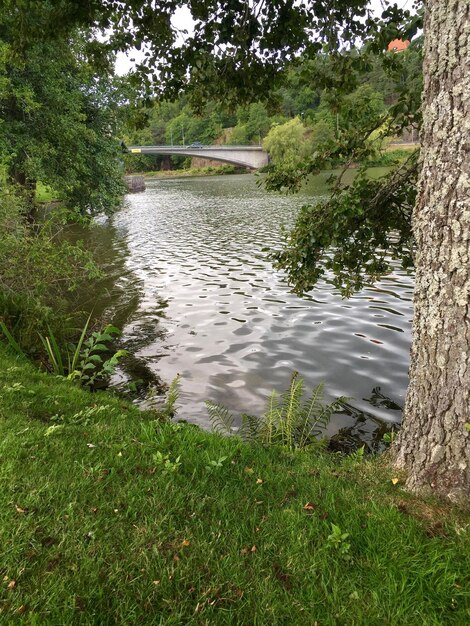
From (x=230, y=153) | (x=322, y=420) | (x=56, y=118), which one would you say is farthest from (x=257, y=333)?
(x=230, y=153)

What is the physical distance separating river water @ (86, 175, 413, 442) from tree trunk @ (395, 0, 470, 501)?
3154 mm

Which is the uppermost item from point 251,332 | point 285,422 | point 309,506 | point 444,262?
point 444,262

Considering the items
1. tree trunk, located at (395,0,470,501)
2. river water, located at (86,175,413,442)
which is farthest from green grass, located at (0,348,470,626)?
river water, located at (86,175,413,442)

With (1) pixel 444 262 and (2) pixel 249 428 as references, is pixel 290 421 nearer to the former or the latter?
(2) pixel 249 428

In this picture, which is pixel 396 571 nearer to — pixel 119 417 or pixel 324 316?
pixel 119 417

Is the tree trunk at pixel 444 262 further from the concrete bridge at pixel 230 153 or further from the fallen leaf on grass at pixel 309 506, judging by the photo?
the concrete bridge at pixel 230 153

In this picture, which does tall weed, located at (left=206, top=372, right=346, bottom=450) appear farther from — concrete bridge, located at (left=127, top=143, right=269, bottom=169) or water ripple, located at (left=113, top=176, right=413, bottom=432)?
concrete bridge, located at (left=127, top=143, right=269, bottom=169)

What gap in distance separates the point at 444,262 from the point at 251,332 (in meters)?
7.26

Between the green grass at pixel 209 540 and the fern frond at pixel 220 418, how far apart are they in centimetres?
222

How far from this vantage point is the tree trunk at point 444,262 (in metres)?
2.95

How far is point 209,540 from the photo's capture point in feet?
9.27

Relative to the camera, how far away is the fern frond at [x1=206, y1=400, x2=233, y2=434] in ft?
20.5

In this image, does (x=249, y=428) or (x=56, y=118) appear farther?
(x=56, y=118)

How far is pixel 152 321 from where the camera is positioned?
11.3m
